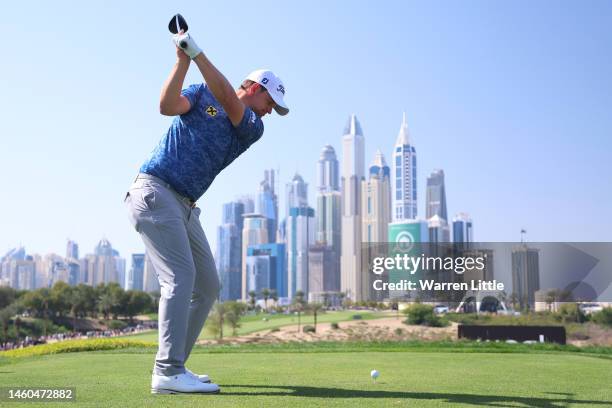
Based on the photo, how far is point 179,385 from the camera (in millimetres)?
4355

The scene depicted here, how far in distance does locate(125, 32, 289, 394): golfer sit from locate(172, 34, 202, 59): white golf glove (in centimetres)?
9

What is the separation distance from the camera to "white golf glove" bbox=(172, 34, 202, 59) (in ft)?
14.1

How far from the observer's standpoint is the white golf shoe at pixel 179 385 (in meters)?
4.34

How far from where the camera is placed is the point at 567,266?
35.5m

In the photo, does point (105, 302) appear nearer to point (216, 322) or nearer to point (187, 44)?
point (216, 322)

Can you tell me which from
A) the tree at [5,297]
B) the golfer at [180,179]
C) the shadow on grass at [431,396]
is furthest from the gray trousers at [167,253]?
the tree at [5,297]

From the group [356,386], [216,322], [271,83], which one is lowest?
[216,322]

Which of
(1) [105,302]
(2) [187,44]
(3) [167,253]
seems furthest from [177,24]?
(1) [105,302]

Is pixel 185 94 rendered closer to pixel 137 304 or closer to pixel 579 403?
pixel 579 403

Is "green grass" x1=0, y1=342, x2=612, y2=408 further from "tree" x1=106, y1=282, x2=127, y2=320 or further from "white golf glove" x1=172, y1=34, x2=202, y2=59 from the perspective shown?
"tree" x1=106, y1=282, x2=127, y2=320

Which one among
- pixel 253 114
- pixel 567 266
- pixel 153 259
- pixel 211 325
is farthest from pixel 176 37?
pixel 211 325

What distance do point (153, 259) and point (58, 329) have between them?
90.9m

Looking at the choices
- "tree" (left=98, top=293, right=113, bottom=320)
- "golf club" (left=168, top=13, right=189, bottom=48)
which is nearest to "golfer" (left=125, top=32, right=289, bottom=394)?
"golf club" (left=168, top=13, right=189, bottom=48)

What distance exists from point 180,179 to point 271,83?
1015 mm
